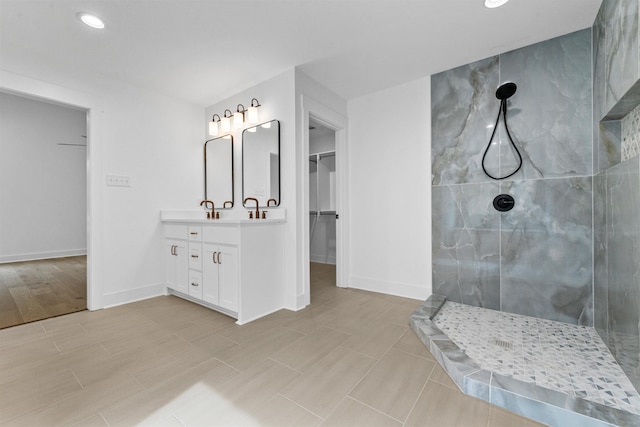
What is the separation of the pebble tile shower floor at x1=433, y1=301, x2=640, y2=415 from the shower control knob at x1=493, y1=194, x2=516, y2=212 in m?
0.92

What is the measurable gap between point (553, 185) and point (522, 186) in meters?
0.20

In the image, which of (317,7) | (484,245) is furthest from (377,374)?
(317,7)

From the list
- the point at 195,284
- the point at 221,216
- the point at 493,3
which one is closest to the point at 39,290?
the point at 195,284

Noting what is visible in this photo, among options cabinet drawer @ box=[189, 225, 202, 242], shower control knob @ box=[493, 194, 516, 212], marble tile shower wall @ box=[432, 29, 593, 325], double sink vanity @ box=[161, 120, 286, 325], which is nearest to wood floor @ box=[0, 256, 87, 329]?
double sink vanity @ box=[161, 120, 286, 325]

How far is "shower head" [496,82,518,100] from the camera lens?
7.46ft

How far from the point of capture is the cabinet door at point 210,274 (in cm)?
247

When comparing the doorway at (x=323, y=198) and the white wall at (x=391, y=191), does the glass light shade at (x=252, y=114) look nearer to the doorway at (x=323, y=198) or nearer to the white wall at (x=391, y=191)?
the white wall at (x=391, y=191)

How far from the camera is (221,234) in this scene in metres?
2.43

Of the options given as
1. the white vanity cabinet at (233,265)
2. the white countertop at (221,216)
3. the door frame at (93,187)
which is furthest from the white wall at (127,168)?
the white vanity cabinet at (233,265)

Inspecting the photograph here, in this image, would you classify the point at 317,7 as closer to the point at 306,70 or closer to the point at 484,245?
the point at 306,70

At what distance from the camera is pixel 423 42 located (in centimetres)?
226

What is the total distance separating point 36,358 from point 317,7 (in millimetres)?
2954

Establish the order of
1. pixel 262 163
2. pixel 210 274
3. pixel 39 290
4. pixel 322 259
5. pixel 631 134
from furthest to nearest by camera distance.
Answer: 1. pixel 322 259
2. pixel 39 290
3. pixel 262 163
4. pixel 210 274
5. pixel 631 134

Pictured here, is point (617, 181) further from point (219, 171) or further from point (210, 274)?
point (219, 171)
